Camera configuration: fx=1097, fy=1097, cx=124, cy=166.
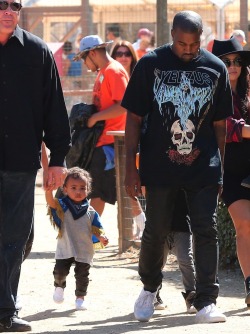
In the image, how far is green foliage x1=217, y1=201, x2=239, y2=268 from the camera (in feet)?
29.5

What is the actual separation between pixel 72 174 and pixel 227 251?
203 centimetres

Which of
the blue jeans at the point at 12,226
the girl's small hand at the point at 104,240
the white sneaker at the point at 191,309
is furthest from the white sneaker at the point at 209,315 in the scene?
the blue jeans at the point at 12,226

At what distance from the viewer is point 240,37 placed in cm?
1220

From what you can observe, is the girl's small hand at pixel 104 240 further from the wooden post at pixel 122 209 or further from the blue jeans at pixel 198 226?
the wooden post at pixel 122 209

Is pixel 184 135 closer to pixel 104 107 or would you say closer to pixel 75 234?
pixel 75 234

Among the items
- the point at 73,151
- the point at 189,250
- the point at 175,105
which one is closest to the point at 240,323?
the point at 189,250

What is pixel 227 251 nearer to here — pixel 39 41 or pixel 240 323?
pixel 240 323

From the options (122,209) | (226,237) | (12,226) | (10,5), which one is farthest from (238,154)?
Answer: (122,209)

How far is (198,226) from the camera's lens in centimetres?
676

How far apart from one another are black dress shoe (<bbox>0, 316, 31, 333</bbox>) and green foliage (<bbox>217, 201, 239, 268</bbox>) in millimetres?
2840

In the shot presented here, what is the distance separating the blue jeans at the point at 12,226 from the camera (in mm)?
6527

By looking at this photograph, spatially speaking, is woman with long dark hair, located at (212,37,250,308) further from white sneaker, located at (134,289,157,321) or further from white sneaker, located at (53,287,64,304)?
white sneaker, located at (53,287,64,304)

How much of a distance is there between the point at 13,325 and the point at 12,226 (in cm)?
59

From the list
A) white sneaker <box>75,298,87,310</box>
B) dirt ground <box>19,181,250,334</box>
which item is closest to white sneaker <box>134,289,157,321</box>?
dirt ground <box>19,181,250,334</box>
